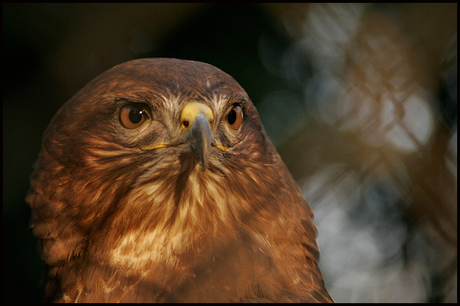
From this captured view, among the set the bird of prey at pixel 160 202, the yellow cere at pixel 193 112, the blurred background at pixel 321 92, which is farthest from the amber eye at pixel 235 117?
the blurred background at pixel 321 92

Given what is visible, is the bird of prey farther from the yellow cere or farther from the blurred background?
the blurred background

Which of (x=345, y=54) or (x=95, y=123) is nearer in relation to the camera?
(x=95, y=123)

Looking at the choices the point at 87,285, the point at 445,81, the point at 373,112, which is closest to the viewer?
the point at 87,285

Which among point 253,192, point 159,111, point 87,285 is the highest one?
point 159,111

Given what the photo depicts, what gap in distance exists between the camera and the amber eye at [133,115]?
76.7 inches

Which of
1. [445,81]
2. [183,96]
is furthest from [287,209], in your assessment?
[445,81]

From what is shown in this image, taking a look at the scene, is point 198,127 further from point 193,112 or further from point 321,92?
point 321,92

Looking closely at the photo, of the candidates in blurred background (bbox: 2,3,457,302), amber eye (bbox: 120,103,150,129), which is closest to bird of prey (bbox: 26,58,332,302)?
amber eye (bbox: 120,103,150,129)

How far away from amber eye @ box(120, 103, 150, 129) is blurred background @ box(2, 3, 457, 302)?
1.35m

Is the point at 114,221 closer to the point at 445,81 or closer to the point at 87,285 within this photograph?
the point at 87,285

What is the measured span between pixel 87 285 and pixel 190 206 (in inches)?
20.3

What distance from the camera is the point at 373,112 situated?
294cm

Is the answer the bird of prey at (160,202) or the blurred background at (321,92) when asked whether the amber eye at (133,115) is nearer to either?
the bird of prey at (160,202)

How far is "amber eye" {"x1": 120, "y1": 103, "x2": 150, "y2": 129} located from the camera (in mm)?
1948
